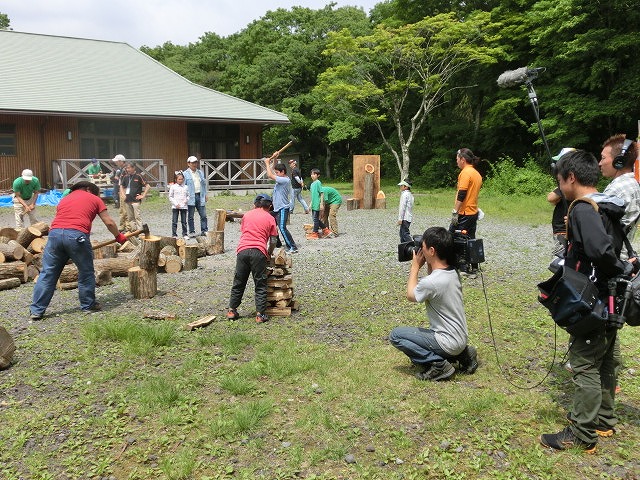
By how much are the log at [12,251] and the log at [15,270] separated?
0.10 metres

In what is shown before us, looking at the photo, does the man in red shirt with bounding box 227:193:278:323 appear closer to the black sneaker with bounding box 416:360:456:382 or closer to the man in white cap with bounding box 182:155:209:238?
the black sneaker with bounding box 416:360:456:382

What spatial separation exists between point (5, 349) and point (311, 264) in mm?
5061

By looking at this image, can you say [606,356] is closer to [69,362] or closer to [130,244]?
[69,362]

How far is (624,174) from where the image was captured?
3938mm

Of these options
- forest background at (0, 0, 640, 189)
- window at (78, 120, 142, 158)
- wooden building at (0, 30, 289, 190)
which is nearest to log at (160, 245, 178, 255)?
wooden building at (0, 30, 289, 190)

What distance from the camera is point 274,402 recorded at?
13.3ft

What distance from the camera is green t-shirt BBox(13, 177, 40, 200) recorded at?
11.0 meters

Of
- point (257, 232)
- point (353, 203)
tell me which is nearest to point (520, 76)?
point (257, 232)

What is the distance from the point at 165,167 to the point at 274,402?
18.5 metres

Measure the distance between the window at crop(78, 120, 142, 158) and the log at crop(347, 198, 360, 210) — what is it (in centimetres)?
982

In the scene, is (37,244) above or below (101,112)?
below

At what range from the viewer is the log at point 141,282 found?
23.1ft

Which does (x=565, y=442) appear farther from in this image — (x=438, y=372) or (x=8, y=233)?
(x=8, y=233)

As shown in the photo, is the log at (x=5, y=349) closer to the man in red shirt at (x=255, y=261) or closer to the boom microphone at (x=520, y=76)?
the man in red shirt at (x=255, y=261)
